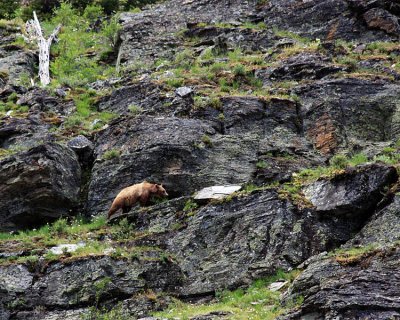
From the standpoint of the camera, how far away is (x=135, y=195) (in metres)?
18.2

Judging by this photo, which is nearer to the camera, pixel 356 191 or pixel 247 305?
pixel 247 305

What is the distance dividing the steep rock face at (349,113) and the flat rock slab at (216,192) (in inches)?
158

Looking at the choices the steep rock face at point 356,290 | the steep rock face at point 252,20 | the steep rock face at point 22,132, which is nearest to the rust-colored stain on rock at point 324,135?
the steep rock face at point 356,290

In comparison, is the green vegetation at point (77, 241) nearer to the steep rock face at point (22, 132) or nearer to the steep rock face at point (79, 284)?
the steep rock face at point (79, 284)

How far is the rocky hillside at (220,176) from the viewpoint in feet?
46.9

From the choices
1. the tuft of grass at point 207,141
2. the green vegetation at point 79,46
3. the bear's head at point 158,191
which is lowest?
the bear's head at point 158,191

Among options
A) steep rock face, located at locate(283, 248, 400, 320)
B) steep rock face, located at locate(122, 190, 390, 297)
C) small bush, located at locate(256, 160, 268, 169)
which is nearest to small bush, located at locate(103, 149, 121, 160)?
steep rock face, located at locate(122, 190, 390, 297)

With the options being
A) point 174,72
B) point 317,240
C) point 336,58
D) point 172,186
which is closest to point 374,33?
point 336,58

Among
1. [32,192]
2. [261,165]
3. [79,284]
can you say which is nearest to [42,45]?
[32,192]

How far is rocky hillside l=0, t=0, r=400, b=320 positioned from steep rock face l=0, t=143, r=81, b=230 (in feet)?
0.13

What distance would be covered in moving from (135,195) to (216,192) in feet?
7.42

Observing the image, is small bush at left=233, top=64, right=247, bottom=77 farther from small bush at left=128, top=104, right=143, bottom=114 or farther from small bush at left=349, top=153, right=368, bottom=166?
small bush at left=349, top=153, right=368, bottom=166

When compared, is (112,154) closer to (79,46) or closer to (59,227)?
(59,227)

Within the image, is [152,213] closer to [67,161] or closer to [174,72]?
[67,161]
